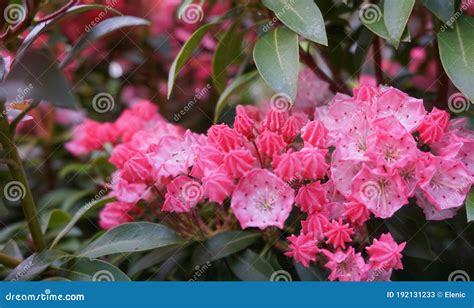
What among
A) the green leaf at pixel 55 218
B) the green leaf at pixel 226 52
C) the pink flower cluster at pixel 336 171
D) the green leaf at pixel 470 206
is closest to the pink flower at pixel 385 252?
the pink flower cluster at pixel 336 171

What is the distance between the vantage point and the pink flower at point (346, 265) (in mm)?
1078

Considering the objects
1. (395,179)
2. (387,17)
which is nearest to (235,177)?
(395,179)

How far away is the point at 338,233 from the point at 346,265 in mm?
63

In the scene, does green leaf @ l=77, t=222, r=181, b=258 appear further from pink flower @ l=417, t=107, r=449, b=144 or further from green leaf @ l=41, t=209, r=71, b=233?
pink flower @ l=417, t=107, r=449, b=144

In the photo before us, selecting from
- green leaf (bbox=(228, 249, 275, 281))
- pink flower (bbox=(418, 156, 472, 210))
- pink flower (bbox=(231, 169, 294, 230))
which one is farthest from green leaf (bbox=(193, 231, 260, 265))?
pink flower (bbox=(418, 156, 472, 210))

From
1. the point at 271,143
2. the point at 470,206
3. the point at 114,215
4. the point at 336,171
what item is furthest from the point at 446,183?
the point at 114,215

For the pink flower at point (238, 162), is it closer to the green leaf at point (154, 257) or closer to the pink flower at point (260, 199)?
the pink flower at point (260, 199)

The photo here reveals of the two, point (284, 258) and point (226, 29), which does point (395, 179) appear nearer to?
point (284, 258)

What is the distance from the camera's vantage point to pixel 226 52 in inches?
57.0

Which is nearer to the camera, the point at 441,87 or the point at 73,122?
the point at 441,87

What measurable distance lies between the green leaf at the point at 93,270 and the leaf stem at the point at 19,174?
2.9 inches

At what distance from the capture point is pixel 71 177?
1.78m

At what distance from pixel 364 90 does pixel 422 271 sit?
1.14 feet

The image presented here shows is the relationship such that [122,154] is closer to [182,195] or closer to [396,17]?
[182,195]
